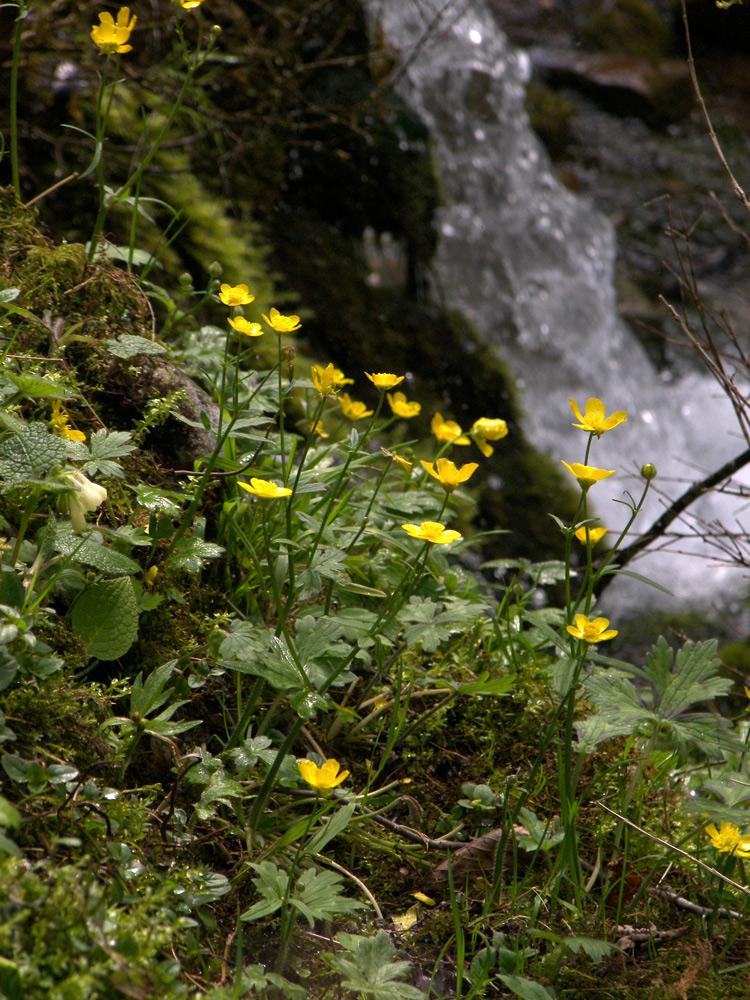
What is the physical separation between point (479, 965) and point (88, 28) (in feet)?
10.5

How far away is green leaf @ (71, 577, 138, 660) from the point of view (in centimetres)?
112

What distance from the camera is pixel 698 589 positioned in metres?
4.55

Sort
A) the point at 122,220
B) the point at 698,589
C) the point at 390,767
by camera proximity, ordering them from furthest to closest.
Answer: the point at 698,589
the point at 122,220
the point at 390,767

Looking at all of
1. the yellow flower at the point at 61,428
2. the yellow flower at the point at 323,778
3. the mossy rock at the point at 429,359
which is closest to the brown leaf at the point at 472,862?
the yellow flower at the point at 323,778

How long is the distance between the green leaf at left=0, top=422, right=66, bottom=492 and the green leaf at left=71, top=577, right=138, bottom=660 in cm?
Answer: 22

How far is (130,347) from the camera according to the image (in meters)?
1.44

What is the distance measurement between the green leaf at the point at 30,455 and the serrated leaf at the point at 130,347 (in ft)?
1.45

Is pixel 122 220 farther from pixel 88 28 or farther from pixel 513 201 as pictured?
pixel 513 201

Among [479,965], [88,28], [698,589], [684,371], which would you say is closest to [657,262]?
[684,371]

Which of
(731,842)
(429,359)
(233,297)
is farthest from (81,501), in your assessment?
(429,359)

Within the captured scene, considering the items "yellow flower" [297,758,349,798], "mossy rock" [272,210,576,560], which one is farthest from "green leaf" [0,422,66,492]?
"mossy rock" [272,210,576,560]

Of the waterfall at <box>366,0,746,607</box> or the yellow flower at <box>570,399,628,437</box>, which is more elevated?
the yellow flower at <box>570,399,628,437</box>

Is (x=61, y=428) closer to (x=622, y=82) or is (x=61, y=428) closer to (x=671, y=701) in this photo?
(x=671, y=701)

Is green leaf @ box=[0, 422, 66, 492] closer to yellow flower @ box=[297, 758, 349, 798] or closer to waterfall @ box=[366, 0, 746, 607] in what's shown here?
yellow flower @ box=[297, 758, 349, 798]
